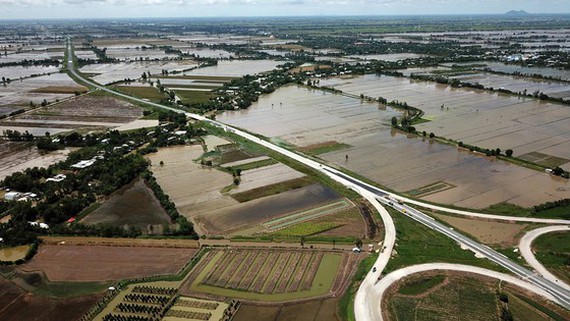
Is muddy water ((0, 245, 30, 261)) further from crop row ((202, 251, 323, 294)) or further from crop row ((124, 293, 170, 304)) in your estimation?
crop row ((202, 251, 323, 294))

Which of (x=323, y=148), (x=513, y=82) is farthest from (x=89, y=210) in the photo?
(x=513, y=82)

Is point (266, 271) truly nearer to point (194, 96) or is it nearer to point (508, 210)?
point (508, 210)

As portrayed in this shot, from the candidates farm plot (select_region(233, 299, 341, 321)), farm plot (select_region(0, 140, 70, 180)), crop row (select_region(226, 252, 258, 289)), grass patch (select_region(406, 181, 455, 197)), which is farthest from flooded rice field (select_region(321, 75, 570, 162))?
farm plot (select_region(0, 140, 70, 180))

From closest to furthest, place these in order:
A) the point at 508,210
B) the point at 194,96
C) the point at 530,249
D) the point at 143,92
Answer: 1. the point at 530,249
2. the point at 508,210
3. the point at 194,96
4. the point at 143,92

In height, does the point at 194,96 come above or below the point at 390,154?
above

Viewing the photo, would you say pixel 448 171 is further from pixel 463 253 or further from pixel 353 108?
pixel 353 108

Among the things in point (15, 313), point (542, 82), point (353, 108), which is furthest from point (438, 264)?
point (542, 82)
